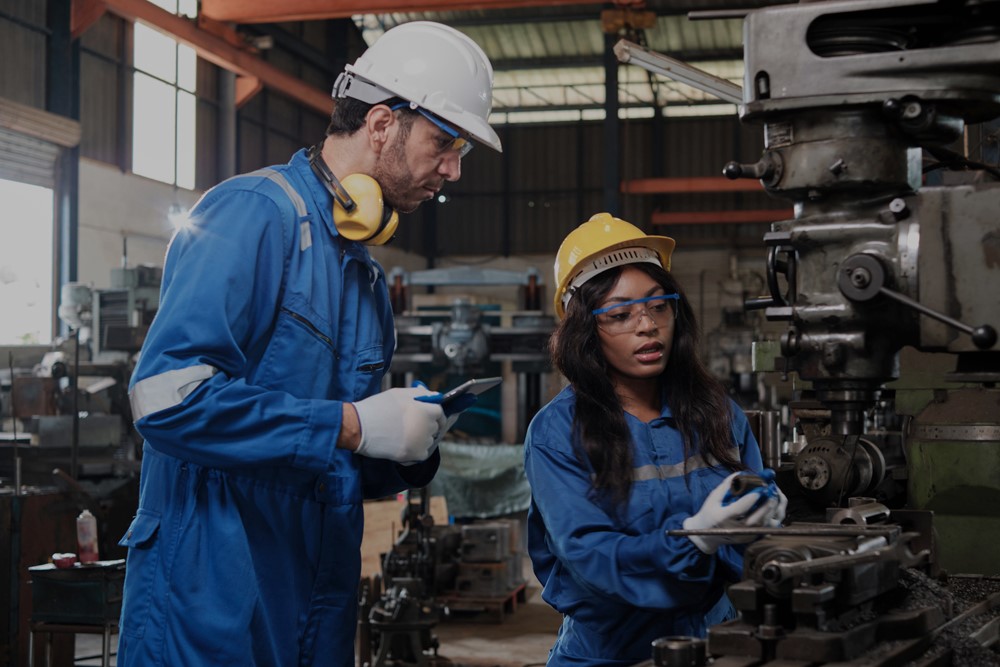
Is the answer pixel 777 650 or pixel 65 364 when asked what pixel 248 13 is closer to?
pixel 65 364

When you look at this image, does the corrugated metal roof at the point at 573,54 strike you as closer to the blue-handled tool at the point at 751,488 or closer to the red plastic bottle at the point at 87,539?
the red plastic bottle at the point at 87,539

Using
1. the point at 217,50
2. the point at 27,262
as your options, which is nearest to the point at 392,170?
the point at 27,262

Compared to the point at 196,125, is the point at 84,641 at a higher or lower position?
lower

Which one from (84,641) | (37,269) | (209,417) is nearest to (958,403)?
(209,417)

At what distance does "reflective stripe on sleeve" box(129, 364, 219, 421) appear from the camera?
54.8 inches

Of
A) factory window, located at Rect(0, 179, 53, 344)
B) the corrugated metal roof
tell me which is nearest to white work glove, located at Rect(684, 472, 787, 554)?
factory window, located at Rect(0, 179, 53, 344)

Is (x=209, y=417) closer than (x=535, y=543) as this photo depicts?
Yes

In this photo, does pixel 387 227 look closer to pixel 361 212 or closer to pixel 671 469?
pixel 361 212

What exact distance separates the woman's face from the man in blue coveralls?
33cm

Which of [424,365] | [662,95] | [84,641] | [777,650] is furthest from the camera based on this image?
[662,95]

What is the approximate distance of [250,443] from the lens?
55.4 inches

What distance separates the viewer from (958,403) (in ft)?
6.95

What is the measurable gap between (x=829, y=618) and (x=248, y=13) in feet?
30.2

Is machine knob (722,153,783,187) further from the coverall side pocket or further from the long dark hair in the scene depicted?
the coverall side pocket
